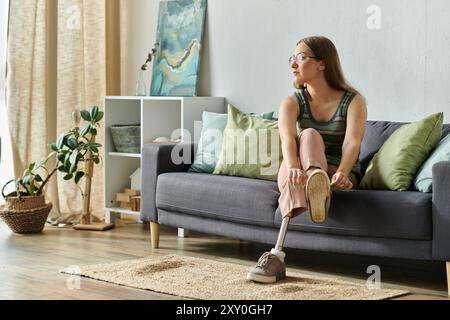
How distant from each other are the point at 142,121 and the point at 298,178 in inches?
74.2

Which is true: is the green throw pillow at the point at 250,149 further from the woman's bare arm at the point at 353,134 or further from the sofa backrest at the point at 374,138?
the woman's bare arm at the point at 353,134

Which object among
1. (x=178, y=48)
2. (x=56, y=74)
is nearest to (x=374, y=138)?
(x=178, y=48)

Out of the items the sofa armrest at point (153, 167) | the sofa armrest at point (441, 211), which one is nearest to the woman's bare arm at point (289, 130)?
the sofa armrest at point (441, 211)

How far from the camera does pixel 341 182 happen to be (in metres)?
3.69

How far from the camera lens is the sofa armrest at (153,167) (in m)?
4.59

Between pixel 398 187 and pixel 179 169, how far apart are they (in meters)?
1.40

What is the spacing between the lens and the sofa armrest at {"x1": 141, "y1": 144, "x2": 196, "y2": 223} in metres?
4.59

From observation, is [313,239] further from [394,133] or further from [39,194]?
[39,194]

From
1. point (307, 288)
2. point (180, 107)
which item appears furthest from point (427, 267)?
point (180, 107)

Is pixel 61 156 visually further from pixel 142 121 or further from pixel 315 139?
pixel 315 139

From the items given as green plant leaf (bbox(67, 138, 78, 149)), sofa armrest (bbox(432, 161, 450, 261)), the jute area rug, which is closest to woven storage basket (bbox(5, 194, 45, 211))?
green plant leaf (bbox(67, 138, 78, 149))

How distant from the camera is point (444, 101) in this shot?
429 centimetres

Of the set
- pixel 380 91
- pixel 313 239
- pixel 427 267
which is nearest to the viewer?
pixel 313 239
